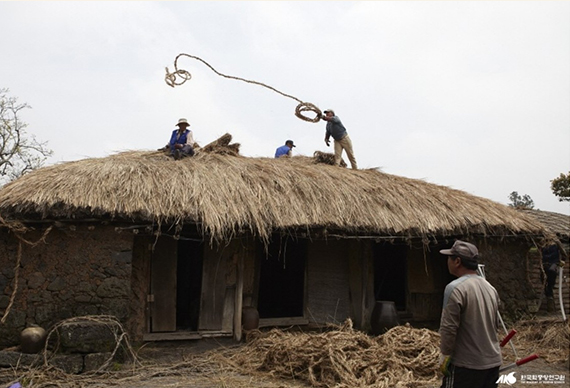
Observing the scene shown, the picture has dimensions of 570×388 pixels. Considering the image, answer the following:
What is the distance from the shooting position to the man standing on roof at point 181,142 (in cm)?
940

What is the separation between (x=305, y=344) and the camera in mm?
6289

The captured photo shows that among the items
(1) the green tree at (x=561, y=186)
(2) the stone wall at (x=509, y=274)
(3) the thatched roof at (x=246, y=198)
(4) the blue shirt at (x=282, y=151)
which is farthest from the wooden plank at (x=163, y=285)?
(1) the green tree at (x=561, y=186)

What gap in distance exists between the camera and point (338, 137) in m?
11.0

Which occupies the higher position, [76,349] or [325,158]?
[325,158]

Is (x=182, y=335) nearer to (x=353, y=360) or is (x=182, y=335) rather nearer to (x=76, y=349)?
(x=76, y=349)

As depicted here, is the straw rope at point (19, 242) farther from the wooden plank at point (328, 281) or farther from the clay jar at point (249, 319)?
the wooden plank at point (328, 281)

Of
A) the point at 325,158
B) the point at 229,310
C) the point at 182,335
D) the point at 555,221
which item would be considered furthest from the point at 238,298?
the point at 555,221

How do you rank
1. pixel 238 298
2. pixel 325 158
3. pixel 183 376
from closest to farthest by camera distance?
pixel 183 376
pixel 238 298
pixel 325 158

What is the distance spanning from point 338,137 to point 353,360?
5.87m

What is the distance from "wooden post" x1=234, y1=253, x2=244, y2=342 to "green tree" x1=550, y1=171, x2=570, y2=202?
16172 millimetres

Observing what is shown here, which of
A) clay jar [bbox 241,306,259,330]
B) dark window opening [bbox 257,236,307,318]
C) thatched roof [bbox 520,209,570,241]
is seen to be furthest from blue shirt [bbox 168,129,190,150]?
thatched roof [bbox 520,209,570,241]

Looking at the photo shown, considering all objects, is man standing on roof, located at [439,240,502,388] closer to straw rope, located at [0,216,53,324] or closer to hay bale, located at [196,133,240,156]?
straw rope, located at [0,216,53,324]

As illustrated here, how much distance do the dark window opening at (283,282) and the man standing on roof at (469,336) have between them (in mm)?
6562

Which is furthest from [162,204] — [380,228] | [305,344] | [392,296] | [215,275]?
[392,296]
